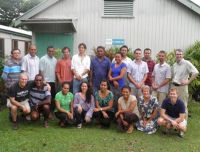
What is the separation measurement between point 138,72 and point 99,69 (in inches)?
37.9

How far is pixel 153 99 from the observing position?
760 cm

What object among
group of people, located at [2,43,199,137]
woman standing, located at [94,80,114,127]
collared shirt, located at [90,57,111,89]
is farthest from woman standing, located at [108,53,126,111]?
woman standing, located at [94,80,114,127]

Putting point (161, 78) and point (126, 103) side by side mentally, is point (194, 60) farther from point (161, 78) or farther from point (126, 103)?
point (126, 103)

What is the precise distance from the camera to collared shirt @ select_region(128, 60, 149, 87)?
8000 mm

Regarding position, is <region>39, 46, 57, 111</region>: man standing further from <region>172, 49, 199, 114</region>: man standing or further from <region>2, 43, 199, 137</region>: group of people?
<region>172, 49, 199, 114</region>: man standing

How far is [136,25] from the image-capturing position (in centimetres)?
1274

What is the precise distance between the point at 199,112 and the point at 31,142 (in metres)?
5.65

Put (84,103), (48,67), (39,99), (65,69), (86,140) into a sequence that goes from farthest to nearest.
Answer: (48,67) < (65,69) < (84,103) < (39,99) < (86,140)

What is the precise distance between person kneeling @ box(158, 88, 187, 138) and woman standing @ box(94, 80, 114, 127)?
3.99 ft

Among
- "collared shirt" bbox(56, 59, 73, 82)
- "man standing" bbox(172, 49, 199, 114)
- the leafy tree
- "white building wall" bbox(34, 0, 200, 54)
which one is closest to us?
"man standing" bbox(172, 49, 199, 114)

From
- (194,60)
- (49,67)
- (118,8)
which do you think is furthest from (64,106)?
(118,8)

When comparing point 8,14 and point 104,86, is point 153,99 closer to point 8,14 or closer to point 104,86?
point 104,86

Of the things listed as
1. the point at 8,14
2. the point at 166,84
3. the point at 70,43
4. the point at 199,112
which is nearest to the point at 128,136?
the point at 166,84

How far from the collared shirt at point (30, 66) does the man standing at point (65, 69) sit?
0.55 meters
